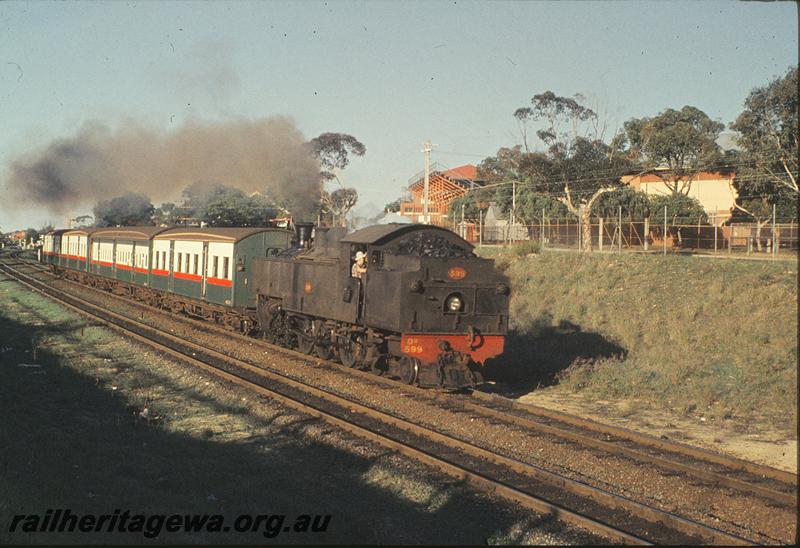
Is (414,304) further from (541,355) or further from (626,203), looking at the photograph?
(626,203)

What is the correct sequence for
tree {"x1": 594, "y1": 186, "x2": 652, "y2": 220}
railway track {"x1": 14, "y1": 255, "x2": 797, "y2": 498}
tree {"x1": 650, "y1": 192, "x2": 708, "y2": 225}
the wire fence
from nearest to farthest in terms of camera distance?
1. railway track {"x1": 14, "y1": 255, "x2": 797, "y2": 498}
2. the wire fence
3. tree {"x1": 650, "y1": 192, "x2": 708, "y2": 225}
4. tree {"x1": 594, "y1": 186, "x2": 652, "y2": 220}

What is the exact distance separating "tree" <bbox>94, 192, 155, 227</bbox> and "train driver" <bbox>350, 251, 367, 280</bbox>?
36915 millimetres

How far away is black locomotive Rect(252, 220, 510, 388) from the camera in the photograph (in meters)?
14.5

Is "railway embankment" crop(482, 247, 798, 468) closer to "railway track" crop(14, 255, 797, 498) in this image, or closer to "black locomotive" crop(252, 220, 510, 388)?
"railway track" crop(14, 255, 797, 498)

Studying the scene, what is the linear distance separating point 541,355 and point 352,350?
6.01 meters

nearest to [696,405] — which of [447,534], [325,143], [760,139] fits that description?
[447,534]

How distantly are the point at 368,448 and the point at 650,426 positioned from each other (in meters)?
5.24

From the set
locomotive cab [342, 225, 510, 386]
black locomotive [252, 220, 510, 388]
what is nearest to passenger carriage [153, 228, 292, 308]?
black locomotive [252, 220, 510, 388]

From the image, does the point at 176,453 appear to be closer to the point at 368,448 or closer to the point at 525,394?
the point at 368,448

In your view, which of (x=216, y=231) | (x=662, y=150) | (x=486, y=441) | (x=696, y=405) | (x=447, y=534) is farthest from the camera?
(x=662, y=150)

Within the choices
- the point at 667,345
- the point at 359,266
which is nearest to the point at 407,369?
the point at 359,266

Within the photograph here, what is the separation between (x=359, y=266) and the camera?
51.6 ft

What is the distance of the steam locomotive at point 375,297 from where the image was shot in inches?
572

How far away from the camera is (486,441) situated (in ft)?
38.6
